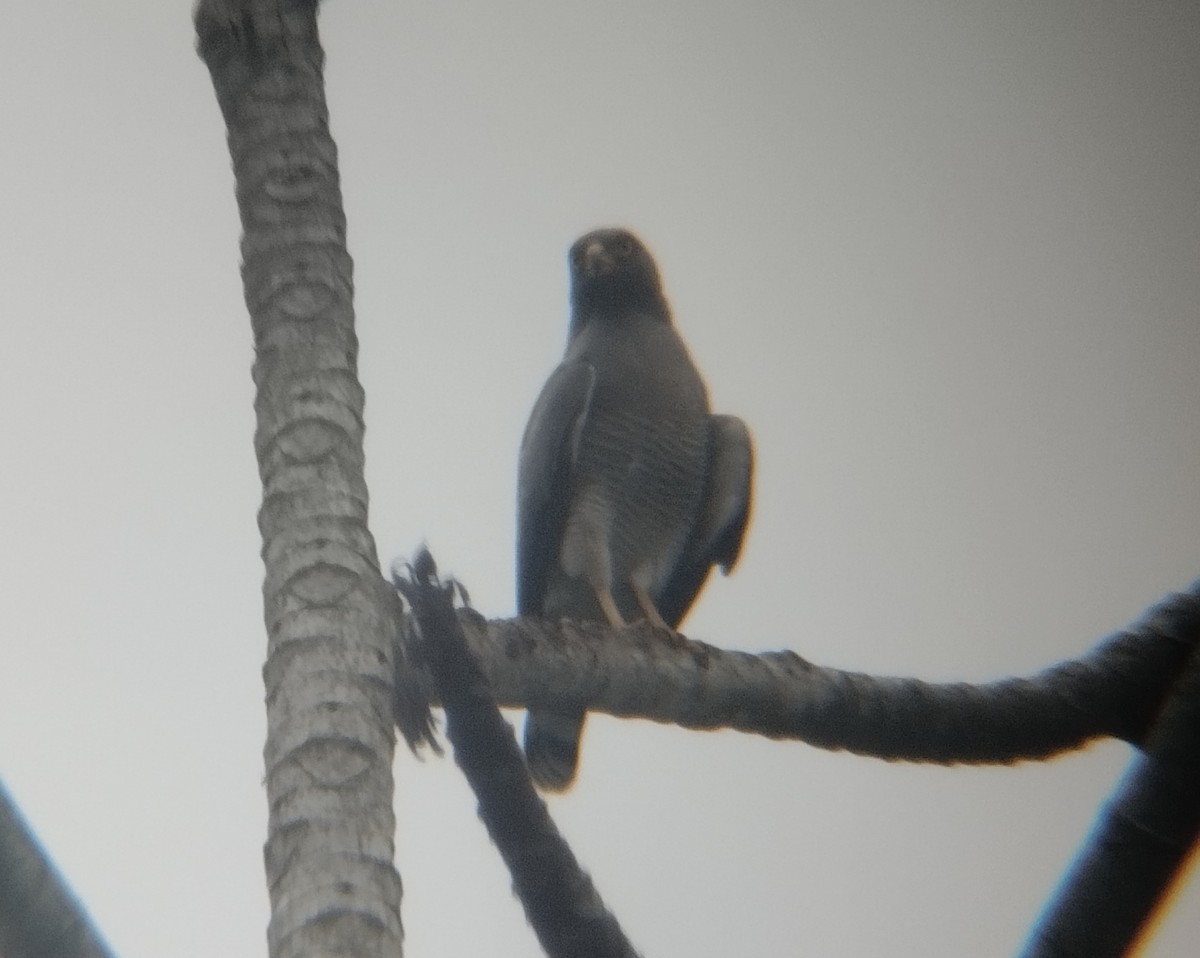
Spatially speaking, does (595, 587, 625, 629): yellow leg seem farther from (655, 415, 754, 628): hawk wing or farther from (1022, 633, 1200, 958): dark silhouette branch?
(1022, 633, 1200, 958): dark silhouette branch

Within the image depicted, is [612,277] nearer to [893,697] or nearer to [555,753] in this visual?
[555,753]

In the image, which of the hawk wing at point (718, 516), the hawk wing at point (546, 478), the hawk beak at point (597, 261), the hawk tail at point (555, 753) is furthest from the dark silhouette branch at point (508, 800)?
the hawk beak at point (597, 261)

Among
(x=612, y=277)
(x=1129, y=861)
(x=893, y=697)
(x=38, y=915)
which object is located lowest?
(x=1129, y=861)

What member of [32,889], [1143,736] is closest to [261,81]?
[32,889]

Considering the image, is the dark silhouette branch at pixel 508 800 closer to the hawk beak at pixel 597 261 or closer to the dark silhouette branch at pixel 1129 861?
the dark silhouette branch at pixel 1129 861

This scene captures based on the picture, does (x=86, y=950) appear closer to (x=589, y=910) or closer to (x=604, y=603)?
(x=589, y=910)

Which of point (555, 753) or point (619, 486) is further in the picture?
point (619, 486)

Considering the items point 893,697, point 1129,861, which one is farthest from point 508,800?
point 893,697
